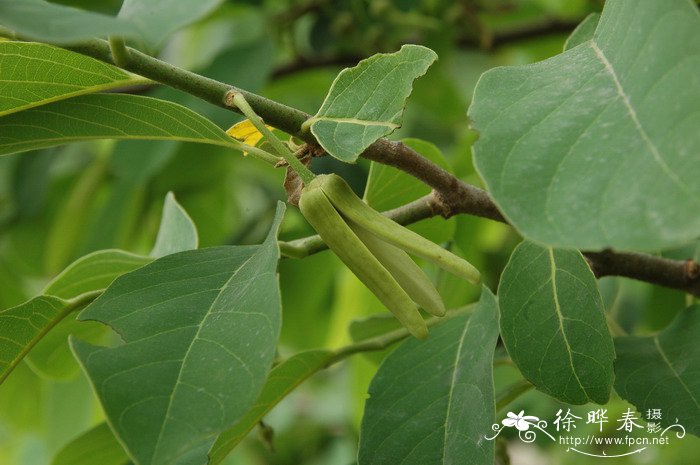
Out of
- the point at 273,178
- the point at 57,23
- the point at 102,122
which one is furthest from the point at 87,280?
the point at 273,178

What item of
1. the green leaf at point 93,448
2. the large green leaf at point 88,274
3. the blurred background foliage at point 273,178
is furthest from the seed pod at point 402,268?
the blurred background foliage at point 273,178

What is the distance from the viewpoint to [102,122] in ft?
2.33

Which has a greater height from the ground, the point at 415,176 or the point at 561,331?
the point at 415,176

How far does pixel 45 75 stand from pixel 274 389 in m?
0.37

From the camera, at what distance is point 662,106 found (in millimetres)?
483

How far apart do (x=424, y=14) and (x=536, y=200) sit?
52.1 inches

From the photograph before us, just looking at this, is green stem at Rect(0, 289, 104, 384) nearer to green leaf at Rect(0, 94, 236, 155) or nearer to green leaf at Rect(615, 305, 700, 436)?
green leaf at Rect(0, 94, 236, 155)

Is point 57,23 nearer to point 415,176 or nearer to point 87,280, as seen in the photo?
point 415,176

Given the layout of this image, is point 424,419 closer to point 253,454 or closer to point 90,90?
point 90,90

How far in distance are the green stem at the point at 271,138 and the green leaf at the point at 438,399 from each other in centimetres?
24

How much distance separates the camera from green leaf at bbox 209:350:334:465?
787mm

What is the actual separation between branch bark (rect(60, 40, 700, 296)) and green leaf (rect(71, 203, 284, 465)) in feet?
0.26

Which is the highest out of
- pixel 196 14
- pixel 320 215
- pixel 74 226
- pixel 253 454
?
pixel 196 14

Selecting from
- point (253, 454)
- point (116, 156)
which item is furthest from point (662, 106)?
point (253, 454)
